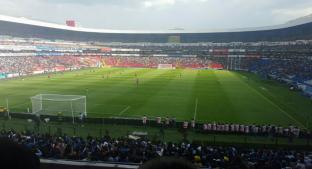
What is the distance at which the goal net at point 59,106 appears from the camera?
1188 inches

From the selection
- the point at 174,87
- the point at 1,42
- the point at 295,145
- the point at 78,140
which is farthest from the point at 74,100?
the point at 1,42

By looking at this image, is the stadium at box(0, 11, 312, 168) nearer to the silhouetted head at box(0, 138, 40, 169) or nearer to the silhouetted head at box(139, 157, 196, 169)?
the silhouetted head at box(139, 157, 196, 169)

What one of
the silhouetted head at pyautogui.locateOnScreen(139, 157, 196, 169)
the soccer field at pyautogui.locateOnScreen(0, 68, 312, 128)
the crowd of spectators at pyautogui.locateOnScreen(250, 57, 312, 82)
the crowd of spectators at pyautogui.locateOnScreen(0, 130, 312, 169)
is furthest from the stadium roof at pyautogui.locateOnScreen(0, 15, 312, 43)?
the silhouetted head at pyautogui.locateOnScreen(139, 157, 196, 169)

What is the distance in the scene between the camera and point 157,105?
36.8 metres

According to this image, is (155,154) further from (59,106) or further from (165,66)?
(165,66)

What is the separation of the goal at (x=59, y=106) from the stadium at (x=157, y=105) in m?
0.09

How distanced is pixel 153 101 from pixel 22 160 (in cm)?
3714

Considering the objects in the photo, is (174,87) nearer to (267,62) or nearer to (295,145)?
(295,145)

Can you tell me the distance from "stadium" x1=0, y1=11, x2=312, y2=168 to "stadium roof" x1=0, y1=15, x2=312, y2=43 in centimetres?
62

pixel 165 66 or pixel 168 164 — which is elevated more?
pixel 168 164

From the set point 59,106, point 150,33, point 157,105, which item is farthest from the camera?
point 150,33

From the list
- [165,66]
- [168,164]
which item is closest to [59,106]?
[168,164]

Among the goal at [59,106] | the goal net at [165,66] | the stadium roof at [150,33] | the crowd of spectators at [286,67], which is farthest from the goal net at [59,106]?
the goal net at [165,66]

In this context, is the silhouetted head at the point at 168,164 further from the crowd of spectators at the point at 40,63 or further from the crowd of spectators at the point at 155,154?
the crowd of spectators at the point at 40,63
